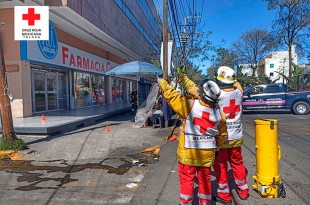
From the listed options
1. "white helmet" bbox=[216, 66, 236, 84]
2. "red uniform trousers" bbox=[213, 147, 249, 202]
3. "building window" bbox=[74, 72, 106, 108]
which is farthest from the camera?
"building window" bbox=[74, 72, 106, 108]

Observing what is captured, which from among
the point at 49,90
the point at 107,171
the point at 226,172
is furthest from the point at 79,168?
the point at 49,90

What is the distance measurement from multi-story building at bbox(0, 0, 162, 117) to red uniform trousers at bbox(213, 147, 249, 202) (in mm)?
10243

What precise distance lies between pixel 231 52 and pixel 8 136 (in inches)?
2260

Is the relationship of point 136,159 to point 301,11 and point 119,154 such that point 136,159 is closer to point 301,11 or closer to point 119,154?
point 119,154

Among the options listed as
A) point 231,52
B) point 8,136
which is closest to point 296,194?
point 8,136

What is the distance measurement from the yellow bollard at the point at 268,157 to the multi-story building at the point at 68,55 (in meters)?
10.5

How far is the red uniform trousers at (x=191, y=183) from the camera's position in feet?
11.2

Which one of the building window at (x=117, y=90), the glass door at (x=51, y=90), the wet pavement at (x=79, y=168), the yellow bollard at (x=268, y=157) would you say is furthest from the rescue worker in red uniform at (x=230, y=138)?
the building window at (x=117, y=90)

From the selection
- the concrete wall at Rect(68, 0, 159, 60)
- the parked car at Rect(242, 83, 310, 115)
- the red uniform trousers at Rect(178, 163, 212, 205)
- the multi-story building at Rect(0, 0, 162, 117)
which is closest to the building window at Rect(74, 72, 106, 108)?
the multi-story building at Rect(0, 0, 162, 117)

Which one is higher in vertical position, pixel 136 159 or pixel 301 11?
pixel 301 11

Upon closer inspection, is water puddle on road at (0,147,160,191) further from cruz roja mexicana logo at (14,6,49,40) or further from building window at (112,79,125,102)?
building window at (112,79,125,102)

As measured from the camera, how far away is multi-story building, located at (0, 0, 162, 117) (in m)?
11.9

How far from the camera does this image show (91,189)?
4824 mm

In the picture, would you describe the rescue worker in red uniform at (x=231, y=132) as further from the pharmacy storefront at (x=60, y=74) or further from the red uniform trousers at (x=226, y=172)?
the pharmacy storefront at (x=60, y=74)
